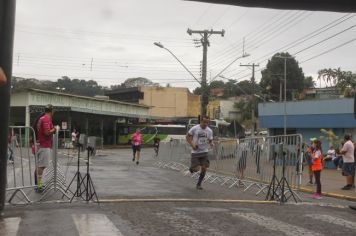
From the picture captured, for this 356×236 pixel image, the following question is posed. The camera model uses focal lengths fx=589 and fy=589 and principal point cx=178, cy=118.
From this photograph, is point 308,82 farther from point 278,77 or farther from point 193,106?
point 193,106

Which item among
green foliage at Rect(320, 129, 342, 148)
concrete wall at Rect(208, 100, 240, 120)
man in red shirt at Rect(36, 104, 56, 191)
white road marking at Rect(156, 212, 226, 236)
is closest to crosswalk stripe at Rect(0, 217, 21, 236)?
white road marking at Rect(156, 212, 226, 236)

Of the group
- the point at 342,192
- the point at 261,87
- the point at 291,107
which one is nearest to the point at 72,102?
the point at 291,107

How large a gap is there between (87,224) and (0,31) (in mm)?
3012

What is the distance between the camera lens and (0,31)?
841 cm

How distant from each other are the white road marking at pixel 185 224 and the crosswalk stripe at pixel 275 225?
0.90 metres

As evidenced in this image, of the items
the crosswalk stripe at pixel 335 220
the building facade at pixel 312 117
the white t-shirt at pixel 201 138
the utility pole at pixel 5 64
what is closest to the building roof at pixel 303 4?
the utility pole at pixel 5 64

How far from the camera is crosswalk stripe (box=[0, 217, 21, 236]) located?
7295 millimetres

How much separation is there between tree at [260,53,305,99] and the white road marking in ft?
238

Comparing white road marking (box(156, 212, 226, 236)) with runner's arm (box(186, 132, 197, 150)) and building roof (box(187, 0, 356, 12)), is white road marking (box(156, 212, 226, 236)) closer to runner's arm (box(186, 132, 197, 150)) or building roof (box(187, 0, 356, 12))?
building roof (box(187, 0, 356, 12))

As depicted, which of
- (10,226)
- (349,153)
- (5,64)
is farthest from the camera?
(349,153)

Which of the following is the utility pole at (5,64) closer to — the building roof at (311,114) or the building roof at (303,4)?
the building roof at (303,4)

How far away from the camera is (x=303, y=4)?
7.99m

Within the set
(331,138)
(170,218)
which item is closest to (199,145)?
(170,218)

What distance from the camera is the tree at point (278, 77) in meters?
83.7
